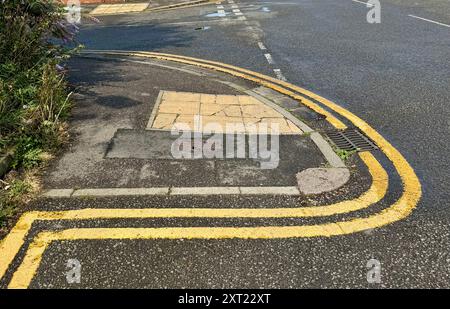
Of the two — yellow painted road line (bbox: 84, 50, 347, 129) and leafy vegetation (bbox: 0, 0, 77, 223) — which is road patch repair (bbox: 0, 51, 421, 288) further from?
leafy vegetation (bbox: 0, 0, 77, 223)

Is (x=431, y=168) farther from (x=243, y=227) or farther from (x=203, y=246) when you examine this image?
(x=203, y=246)

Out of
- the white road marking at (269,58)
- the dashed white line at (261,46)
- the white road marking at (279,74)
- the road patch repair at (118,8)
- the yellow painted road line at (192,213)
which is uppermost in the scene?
the road patch repair at (118,8)

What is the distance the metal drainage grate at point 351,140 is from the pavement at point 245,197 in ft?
0.42

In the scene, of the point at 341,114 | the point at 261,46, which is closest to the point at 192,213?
the point at 341,114

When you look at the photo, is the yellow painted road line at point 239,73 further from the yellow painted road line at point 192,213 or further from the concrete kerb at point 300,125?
the yellow painted road line at point 192,213

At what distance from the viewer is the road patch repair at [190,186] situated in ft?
10.1

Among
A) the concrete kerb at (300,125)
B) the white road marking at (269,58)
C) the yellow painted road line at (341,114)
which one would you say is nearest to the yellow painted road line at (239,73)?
the yellow painted road line at (341,114)

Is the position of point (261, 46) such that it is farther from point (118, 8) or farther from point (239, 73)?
point (118, 8)

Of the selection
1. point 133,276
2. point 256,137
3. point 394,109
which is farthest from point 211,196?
point 394,109

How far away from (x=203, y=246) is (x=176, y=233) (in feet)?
0.85

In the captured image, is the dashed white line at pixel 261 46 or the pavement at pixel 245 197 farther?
the dashed white line at pixel 261 46

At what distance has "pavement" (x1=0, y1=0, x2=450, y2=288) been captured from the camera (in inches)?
108

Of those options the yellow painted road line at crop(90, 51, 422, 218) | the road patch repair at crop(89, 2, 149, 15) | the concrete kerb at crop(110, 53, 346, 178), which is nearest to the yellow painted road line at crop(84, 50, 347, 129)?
the yellow painted road line at crop(90, 51, 422, 218)

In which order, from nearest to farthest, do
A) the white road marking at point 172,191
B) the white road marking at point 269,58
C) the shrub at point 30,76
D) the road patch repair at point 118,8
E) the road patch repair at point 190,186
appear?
the road patch repair at point 190,186
the white road marking at point 172,191
the shrub at point 30,76
the white road marking at point 269,58
the road patch repair at point 118,8
